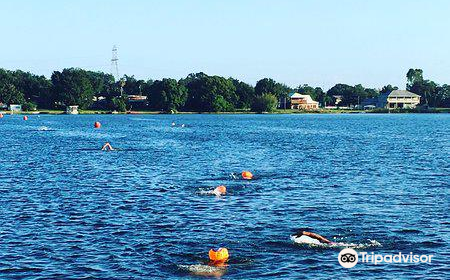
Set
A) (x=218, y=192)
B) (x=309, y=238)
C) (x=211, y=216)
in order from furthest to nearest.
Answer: (x=218, y=192) → (x=211, y=216) → (x=309, y=238)

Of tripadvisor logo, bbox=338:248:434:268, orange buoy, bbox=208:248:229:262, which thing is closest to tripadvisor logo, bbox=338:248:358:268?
tripadvisor logo, bbox=338:248:434:268

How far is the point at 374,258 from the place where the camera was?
3067 cm

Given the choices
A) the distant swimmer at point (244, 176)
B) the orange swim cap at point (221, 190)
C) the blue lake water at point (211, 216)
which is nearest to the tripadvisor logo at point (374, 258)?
the blue lake water at point (211, 216)

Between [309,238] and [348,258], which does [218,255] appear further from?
[348,258]

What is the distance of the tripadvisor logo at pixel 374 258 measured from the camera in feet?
98.5

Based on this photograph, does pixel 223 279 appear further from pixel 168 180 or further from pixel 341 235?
pixel 168 180

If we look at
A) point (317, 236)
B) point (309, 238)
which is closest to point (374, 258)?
point (317, 236)

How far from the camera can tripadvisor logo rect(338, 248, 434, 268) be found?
98.5 ft

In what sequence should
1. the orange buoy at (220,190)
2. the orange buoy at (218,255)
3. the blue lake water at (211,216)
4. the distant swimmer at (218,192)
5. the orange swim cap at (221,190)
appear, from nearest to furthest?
the blue lake water at (211,216)
the orange buoy at (218,255)
the distant swimmer at (218,192)
the orange buoy at (220,190)
the orange swim cap at (221,190)

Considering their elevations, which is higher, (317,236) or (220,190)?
(220,190)

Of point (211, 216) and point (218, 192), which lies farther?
point (218, 192)

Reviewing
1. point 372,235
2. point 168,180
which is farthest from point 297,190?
point 372,235

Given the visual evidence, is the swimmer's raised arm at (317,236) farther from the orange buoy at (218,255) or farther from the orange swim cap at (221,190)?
the orange swim cap at (221,190)

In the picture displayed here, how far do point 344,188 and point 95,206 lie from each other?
65.5 ft
